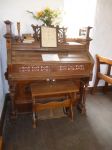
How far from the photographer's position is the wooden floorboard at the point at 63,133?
1918 millimetres

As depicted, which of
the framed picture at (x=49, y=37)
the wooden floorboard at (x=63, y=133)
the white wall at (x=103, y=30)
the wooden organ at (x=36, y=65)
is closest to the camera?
the wooden floorboard at (x=63, y=133)

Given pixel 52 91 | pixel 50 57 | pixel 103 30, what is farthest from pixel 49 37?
pixel 103 30

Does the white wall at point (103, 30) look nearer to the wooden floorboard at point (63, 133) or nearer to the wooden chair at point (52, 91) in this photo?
the wooden chair at point (52, 91)

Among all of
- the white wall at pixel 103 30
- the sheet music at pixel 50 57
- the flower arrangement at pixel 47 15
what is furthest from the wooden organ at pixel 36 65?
the white wall at pixel 103 30

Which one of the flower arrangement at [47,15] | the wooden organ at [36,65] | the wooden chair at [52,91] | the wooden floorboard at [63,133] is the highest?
the flower arrangement at [47,15]

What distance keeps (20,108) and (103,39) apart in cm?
199

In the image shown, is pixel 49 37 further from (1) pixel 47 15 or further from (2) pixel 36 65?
(2) pixel 36 65

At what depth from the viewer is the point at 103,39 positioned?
3051 mm

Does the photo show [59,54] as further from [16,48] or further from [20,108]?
[20,108]

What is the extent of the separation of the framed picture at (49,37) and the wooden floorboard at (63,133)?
113 centimetres

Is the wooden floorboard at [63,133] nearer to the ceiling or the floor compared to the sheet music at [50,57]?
nearer to the floor

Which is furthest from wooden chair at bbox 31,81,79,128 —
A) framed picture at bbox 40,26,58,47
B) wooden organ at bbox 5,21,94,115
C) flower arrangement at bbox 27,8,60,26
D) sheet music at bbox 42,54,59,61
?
flower arrangement at bbox 27,8,60,26

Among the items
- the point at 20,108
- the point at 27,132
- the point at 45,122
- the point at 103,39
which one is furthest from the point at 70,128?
the point at 103,39

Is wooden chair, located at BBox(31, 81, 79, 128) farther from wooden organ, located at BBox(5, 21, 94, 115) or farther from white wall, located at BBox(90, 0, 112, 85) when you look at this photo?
white wall, located at BBox(90, 0, 112, 85)
